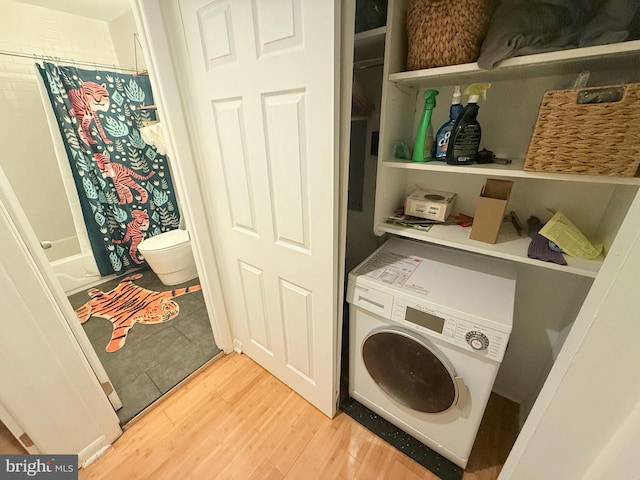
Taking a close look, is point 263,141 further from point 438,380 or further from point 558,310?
point 558,310

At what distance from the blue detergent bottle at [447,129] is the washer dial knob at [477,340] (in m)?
0.68

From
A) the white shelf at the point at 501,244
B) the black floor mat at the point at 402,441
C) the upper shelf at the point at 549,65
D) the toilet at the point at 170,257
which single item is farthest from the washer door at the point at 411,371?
the toilet at the point at 170,257

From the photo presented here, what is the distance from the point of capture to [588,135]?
68 cm

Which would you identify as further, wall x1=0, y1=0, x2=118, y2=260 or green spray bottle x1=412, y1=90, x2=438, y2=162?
wall x1=0, y1=0, x2=118, y2=260

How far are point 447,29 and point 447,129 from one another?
12.3 inches

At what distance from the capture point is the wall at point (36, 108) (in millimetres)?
2170

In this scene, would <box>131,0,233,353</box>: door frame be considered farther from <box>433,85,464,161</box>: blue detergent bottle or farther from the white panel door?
<box>433,85,464,161</box>: blue detergent bottle

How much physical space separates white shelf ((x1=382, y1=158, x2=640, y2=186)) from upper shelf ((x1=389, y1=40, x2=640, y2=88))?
0.30 meters

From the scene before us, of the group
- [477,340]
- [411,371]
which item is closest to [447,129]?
[477,340]

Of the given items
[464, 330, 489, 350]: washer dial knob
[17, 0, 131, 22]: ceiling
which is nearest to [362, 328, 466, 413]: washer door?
[464, 330, 489, 350]: washer dial knob

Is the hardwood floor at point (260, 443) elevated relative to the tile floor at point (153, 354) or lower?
lower

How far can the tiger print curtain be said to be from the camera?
2.14m

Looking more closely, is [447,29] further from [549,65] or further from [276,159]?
[276,159]

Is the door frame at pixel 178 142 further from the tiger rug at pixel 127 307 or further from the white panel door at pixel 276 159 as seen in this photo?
the tiger rug at pixel 127 307
